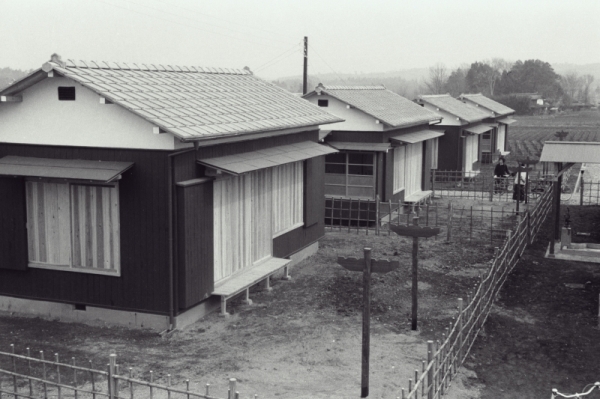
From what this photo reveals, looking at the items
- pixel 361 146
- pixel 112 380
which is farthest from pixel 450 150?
pixel 112 380

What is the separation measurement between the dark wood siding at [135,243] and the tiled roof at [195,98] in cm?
74

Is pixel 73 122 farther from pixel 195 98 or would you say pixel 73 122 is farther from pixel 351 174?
pixel 351 174

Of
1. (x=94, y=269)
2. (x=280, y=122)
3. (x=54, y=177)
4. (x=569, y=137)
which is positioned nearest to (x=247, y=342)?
(x=94, y=269)

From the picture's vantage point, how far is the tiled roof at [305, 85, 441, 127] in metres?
20.6

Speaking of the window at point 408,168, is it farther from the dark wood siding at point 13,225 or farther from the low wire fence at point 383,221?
the dark wood siding at point 13,225

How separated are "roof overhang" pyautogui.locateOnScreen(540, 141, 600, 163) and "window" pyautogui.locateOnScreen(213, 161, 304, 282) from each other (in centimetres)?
604

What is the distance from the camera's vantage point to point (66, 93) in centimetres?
1088

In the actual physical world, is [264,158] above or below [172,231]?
above

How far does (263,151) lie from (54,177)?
4.09 metres

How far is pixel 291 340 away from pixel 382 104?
13.5m

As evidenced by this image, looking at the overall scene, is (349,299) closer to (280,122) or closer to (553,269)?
(280,122)

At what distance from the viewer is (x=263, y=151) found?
1327 centimetres

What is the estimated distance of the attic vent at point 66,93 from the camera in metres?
10.8

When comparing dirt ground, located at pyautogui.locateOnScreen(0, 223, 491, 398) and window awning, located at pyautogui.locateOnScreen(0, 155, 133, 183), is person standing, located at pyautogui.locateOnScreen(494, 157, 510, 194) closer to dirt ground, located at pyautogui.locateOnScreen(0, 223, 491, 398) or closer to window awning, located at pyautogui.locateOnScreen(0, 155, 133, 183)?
dirt ground, located at pyautogui.locateOnScreen(0, 223, 491, 398)
